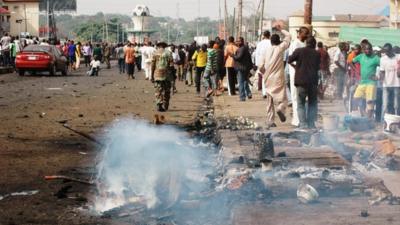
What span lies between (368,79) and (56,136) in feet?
20.5

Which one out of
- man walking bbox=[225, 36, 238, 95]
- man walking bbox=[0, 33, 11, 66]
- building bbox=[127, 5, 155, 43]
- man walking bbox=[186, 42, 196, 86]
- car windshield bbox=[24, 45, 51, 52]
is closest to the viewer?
man walking bbox=[225, 36, 238, 95]

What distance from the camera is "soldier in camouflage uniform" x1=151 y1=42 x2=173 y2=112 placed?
18.5 metres

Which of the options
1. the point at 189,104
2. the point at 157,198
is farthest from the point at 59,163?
the point at 189,104

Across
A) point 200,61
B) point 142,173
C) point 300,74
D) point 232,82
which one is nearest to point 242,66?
point 232,82

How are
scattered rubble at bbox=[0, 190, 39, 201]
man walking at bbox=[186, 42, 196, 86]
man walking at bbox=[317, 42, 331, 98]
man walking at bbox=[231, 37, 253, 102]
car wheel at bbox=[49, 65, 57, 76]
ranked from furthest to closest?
car wheel at bbox=[49, 65, 57, 76] < man walking at bbox=[186, 42, 196, 86] < man walking at bbox=[231, 37, 253, 102] < man walking at bbox=[317, 42, 331, 98] < scattered rubble at bbox=[0, 190, 39, 201]

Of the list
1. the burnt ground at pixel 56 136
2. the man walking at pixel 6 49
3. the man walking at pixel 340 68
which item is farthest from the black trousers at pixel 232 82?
the man walking at pixel 6 49

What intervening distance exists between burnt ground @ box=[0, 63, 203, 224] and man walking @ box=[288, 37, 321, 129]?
2997mm

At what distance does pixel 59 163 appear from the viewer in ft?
35.1

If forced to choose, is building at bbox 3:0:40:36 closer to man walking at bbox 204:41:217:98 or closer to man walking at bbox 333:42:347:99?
man walking at bbox 204:41:217:98

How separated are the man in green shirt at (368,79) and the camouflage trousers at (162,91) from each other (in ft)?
15.9

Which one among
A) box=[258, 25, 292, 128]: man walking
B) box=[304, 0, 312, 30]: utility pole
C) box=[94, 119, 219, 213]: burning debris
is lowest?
box=[94, 119, 219, 213]: burning debris

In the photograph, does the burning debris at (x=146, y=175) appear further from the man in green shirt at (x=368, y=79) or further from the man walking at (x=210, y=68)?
the man walking at (x=210, y=68)

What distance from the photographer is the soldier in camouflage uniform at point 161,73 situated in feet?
60.7

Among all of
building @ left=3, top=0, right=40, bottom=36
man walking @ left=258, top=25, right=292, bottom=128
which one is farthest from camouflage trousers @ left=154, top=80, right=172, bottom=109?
building @ left=3, top=0, right=40, bottom=36
